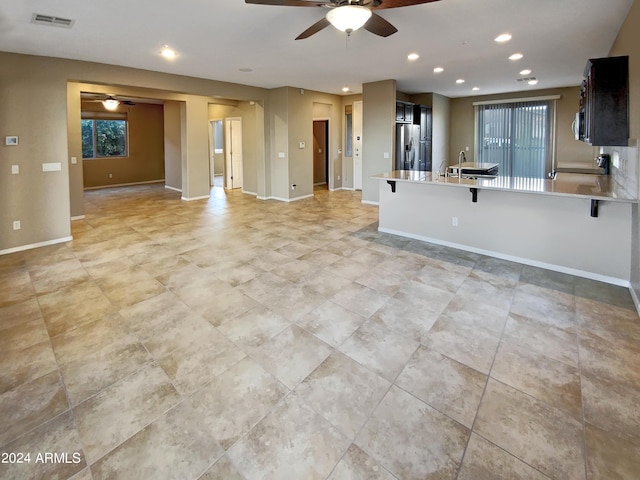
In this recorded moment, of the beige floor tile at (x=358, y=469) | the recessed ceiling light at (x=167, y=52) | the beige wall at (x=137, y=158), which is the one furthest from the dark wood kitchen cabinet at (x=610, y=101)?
the beige wall at (x=137, y=158)

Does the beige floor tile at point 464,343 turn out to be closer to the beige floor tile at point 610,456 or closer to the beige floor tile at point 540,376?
the beige floor tile at point 540,376

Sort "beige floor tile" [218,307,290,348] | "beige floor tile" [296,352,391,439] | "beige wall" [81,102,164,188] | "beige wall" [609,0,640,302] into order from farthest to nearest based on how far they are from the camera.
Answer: "beige wall" [81,102,164,188] < "beige wall" [609,0,640,302] < "beige floor tile" [218,307,290,348] < "beige floor tile" [296,352,391,439]

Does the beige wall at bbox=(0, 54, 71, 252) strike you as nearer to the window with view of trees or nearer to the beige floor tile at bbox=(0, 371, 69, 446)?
the beige floor tile at bbox=(0, 371, 69, 446)

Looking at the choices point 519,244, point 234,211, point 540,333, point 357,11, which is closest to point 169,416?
point 540,333

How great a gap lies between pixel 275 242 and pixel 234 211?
2.71 meters

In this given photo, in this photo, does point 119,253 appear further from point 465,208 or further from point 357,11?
point 465,208

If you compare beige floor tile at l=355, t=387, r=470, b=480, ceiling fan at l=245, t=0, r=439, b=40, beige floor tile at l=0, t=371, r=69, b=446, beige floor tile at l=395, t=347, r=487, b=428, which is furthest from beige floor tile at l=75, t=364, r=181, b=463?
ceiling fan at l=245, t=0, r=439, b=40

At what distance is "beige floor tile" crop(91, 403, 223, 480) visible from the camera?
161 cm

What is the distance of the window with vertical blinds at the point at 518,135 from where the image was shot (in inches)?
352

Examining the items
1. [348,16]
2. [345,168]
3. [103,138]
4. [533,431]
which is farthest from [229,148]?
[533,431]

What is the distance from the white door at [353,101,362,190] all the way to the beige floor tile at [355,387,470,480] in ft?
29.2

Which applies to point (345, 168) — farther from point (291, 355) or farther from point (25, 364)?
point (25, 364)

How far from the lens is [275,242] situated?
211 inches

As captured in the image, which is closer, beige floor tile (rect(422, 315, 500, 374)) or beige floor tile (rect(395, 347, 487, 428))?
beige floor tile (rect(395, 347, 487, 428))
